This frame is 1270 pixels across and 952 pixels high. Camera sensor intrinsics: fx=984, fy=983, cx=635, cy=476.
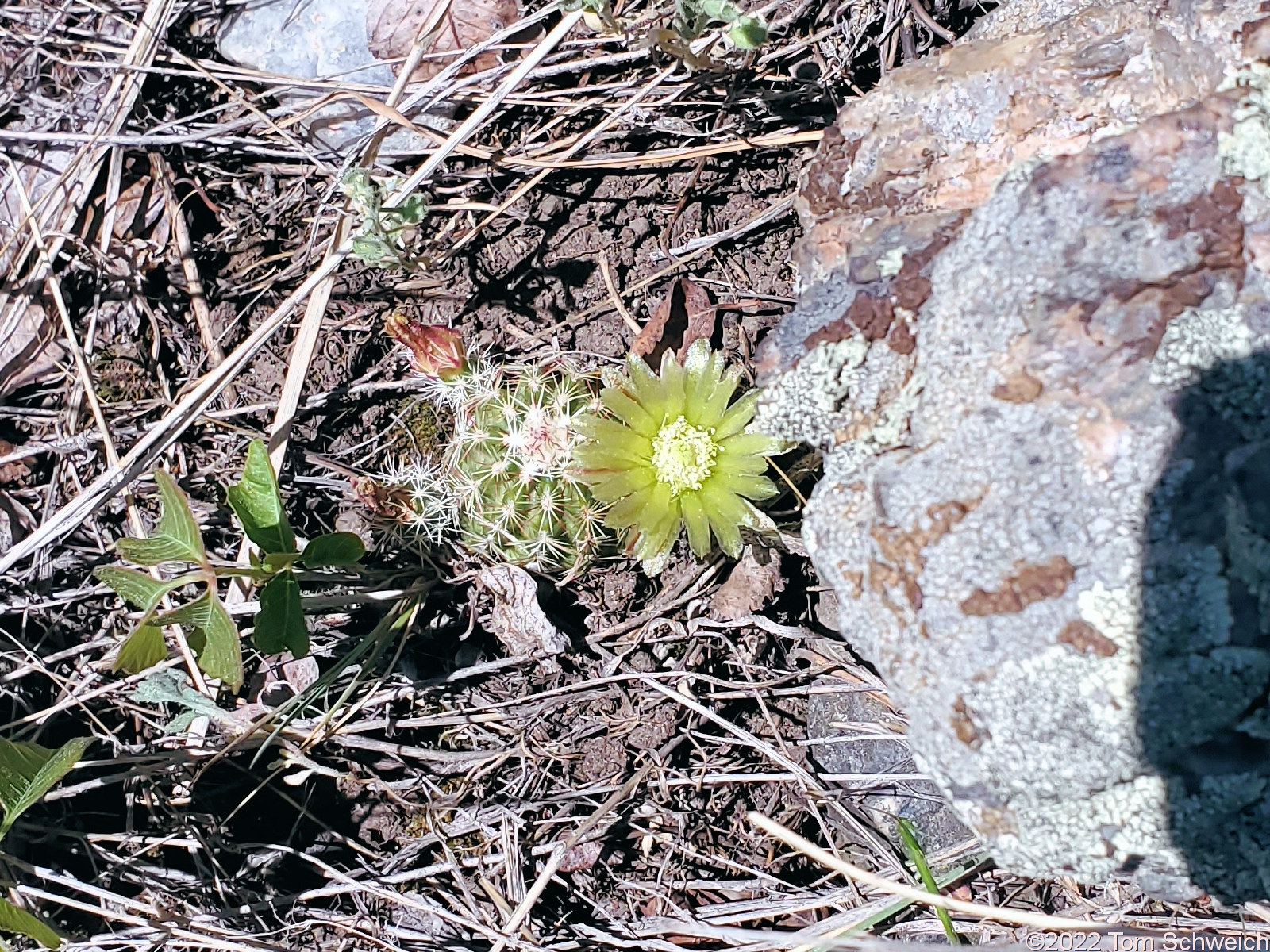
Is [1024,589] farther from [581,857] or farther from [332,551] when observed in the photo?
[332,551]

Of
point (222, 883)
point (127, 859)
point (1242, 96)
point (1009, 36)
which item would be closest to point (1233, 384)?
point (1242, 96)

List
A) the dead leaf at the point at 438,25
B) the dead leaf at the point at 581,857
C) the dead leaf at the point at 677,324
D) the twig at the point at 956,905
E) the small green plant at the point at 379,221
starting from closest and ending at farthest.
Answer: the twig at the point at 956,905 < the small green plant at the point at 379,221 < the dead leaf at the point at 581,857 < the dead leaf at the point at 677,324 < the dead leaf at the point at 438,25

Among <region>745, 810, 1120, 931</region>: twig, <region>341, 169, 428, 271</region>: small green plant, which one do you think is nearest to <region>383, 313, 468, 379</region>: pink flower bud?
<region>341, 169, 428, 271</region>: small green plant

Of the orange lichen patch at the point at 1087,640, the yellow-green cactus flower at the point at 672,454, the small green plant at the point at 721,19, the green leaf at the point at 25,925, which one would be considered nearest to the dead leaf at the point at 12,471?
the green leaf at the point at 25,925

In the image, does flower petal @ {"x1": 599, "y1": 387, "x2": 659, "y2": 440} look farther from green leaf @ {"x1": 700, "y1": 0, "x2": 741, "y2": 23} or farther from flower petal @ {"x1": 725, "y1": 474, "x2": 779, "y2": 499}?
green leaf @ {"x1": 700, "y1": 0, "x2": 741, "y2": 23}

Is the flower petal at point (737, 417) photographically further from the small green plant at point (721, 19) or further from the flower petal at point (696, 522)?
the small green plant at point (721, 19)

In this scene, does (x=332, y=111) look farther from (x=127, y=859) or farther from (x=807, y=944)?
(x=807, y=944)
